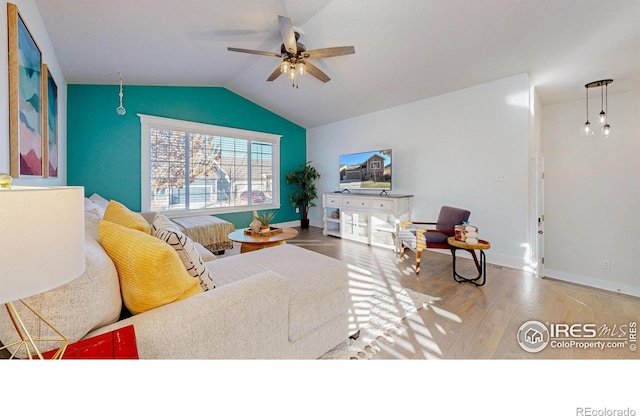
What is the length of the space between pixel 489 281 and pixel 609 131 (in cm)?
287

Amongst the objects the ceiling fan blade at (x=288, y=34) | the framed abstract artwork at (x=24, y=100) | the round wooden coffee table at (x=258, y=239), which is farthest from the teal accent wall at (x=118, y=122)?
the ceiling fan blade at (x=288, y=34)

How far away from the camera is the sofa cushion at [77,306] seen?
682mm

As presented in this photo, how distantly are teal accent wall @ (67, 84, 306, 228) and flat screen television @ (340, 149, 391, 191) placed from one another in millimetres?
2366

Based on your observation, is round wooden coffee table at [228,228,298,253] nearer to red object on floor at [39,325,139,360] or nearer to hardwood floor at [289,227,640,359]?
hardwood floor at [289,227,640,359]

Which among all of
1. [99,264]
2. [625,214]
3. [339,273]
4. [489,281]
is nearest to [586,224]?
[625,214]

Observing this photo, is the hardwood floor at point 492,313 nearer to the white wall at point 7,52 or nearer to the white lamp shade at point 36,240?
the white lamp shade at point 36,240

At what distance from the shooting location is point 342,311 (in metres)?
1.59

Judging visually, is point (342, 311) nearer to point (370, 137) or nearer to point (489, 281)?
point (489, 281)

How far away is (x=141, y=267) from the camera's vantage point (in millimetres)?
902

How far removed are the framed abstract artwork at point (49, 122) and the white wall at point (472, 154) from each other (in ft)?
13.9

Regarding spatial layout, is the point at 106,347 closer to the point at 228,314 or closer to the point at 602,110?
the point at 228,314

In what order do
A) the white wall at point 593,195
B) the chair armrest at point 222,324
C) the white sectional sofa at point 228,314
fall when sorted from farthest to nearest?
the white wall at point 593,195, the chair armrest at point 222,324, the white sectional sofa at point 228,314

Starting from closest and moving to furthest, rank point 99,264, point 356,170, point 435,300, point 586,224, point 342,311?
point 99,264 → point 342,311 → point 435,300 → point 586,224 → point 356,170

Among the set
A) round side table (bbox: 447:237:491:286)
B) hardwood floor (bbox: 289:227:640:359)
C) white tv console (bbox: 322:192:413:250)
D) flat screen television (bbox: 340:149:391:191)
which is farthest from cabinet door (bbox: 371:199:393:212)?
round side table (bbox: 447:237:491:286)
